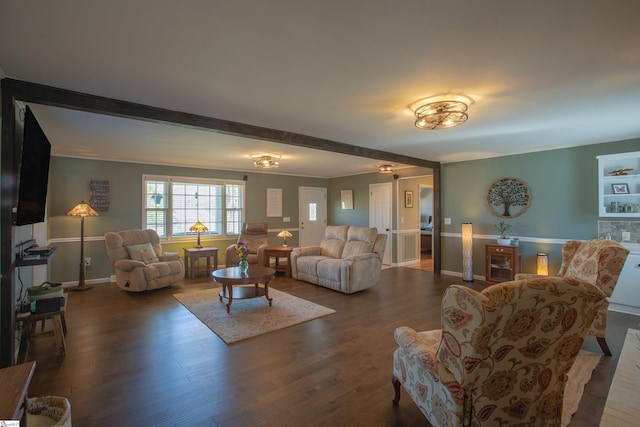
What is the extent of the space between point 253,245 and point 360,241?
8.41 feet

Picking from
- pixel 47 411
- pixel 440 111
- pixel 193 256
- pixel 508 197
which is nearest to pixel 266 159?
pixel 193 256

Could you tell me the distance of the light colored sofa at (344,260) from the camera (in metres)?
4.82

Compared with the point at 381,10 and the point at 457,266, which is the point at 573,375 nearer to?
the point at 381,10

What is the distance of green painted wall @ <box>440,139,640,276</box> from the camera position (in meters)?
4.53

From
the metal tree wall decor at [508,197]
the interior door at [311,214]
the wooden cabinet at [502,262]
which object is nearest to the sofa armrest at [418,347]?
the wooden cabinet at [502,262]

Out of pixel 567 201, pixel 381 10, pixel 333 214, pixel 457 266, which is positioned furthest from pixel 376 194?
pixel 381 10

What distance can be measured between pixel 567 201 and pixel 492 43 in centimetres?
425

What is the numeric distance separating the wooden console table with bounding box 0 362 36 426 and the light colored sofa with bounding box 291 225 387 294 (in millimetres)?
3927

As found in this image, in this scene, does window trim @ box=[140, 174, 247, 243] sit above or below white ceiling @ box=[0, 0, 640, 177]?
below

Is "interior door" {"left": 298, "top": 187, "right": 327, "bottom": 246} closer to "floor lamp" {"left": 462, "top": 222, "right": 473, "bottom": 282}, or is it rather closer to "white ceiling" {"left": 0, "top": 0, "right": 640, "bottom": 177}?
"floor lamp" {"left": 462, "top": 222, "right": 473, "bottom": 282}

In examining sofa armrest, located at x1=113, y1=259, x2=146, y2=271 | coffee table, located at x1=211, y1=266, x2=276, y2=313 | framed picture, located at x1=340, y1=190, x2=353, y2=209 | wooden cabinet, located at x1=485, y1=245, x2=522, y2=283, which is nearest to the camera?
coffee table, located at x1=211, y1=266, x2=276, y2=313

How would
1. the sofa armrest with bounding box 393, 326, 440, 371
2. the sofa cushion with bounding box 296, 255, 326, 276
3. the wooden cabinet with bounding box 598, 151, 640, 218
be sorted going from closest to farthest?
the sofa armrest with bounding box 393, 326, 440, 371, the wooden cabinet with bounding box 598, 151, 640, 218, the sofa cushion with bounding box 296, 255, 326, 276

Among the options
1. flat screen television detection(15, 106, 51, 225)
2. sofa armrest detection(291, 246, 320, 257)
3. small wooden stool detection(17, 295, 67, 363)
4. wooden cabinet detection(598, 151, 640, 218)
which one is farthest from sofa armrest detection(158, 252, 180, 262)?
wooden cabinet detection(598, 151, 640, 218)

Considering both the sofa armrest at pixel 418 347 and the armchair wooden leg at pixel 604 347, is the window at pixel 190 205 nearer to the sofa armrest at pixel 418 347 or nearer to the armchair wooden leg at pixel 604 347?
the sofa armrest at pixel 418 347
